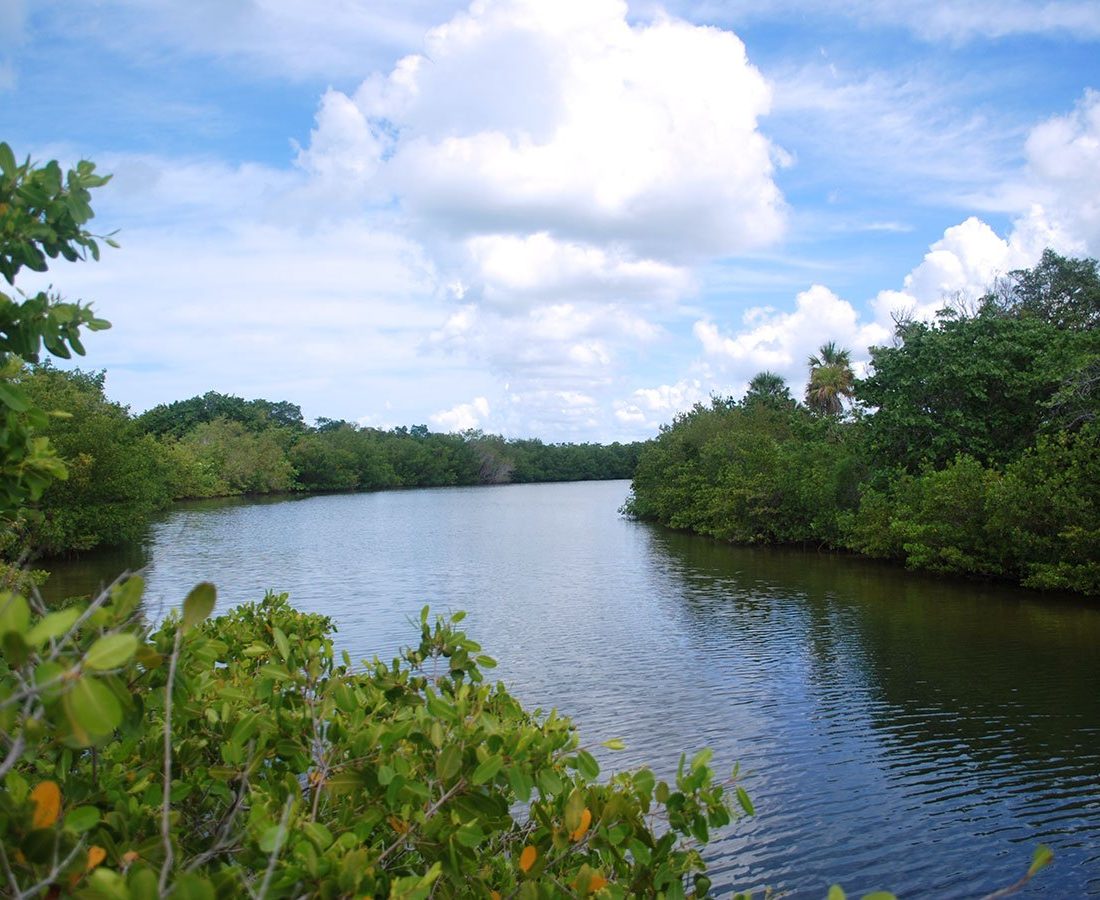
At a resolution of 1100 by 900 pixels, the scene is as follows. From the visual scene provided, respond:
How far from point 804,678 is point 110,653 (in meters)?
14.8

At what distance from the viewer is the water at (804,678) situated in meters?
8.96

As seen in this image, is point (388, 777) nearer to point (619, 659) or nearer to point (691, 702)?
point (691, 702)

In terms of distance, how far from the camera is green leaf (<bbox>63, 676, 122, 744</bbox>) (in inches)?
58.4

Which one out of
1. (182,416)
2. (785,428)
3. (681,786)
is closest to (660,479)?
(785,428)

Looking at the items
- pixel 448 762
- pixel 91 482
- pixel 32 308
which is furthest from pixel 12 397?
pixel 91 482

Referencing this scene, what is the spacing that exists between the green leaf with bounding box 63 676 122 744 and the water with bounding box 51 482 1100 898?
976mm

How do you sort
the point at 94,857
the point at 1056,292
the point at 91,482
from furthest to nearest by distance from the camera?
the point at 1056,292
the point at 91,482
the point at 94,857

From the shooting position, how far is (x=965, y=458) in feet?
78.2

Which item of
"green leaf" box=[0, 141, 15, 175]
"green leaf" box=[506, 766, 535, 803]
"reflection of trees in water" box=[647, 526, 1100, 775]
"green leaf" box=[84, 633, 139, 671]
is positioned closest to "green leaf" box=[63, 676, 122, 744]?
"green leaf" box=[84, 633, 139, 671]

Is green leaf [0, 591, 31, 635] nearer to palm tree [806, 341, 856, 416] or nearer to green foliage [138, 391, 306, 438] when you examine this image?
palm tree [806, 341, 856, 416]

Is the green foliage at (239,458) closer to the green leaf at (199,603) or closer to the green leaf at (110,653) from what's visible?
the green leaf at (199,603)

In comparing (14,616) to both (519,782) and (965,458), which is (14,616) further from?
(965,458)

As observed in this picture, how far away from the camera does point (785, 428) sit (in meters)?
43.9

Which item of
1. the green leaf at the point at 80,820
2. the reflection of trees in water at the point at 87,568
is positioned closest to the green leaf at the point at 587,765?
the green leaf at the point at 80,820
